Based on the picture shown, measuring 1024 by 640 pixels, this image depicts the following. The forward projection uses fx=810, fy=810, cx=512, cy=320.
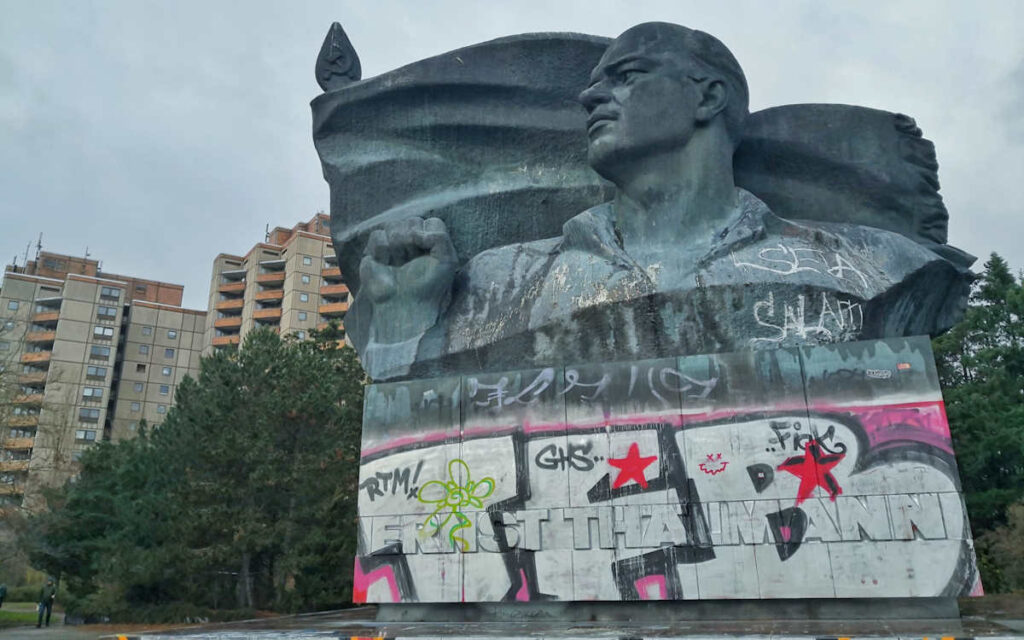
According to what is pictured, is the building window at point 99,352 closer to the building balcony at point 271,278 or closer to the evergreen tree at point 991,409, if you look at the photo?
the building balcony at point 271,278

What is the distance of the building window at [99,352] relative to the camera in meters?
68.0

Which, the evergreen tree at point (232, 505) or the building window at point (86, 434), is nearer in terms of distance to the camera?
the evergreen tree at point (232, 505)

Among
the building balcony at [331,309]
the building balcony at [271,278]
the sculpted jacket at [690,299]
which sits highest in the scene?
the building balcony at [271,278]

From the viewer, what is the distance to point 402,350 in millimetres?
8773

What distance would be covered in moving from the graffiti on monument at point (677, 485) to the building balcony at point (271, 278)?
65.9 metres

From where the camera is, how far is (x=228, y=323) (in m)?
73.2

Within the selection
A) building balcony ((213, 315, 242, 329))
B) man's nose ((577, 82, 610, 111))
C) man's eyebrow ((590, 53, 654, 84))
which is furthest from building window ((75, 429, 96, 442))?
man's eyebrow ((590, 53, 654, 84))

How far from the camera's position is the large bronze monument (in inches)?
267

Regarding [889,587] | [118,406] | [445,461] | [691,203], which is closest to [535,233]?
[691,203]

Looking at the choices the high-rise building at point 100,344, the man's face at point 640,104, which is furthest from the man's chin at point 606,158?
the high-rise building at point 100,344

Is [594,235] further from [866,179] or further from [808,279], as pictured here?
[866,179]

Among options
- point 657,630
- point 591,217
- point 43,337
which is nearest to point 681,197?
point 591,217

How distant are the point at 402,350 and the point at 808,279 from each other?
13.8ft

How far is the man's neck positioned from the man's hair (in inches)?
16.8
